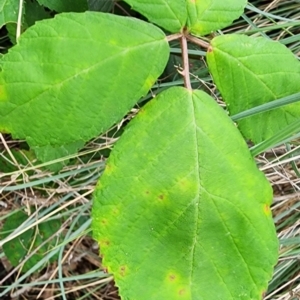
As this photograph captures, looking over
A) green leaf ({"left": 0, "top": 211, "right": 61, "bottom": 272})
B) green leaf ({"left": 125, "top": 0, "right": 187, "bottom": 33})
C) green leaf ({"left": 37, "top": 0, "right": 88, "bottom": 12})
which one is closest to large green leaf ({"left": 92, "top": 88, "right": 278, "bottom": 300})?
green leaf ({"left": 125, "top": 0, "right": 187, "bottom": 33})

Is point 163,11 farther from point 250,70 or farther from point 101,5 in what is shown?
point 101,5

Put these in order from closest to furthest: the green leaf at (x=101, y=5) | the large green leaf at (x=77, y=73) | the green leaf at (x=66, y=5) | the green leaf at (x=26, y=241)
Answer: the large green leaf at (x=77, y=73), the green leaf at (x=66, y=5), the green leaf at (x=101, y=5), the green leaf at (x=26, y=241)

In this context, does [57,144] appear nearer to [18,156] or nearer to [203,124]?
[203,124]

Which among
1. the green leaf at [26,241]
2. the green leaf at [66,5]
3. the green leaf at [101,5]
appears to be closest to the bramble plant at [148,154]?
the green leaf at [66,5]

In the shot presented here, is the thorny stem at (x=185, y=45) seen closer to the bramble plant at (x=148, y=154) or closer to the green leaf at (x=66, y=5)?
the bramble plant at (x=148, y=154)

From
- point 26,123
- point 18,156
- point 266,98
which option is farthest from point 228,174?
point 18,156

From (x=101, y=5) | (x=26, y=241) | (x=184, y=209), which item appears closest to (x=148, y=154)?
(x=184, y=209)

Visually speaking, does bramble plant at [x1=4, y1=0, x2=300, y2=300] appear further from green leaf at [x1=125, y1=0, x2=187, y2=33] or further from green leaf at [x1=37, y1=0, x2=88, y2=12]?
green leaf at [x1=37, y1=0, x2=88, y2=12]
